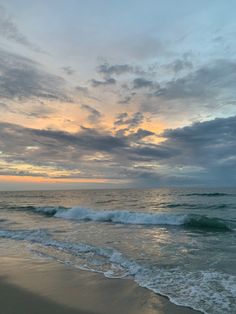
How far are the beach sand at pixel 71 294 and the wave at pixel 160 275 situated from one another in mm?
377

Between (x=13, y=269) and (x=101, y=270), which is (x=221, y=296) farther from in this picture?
(x=13, y=269)

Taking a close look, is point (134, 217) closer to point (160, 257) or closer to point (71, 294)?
point (160, 257)

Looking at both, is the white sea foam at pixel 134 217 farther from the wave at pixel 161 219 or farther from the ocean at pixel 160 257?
the ocean at pixel 160 257

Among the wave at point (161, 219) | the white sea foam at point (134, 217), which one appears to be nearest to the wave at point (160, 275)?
the wave at point (161, 219)

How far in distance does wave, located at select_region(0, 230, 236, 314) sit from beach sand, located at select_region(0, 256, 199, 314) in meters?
0.38

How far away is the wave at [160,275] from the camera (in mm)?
6479

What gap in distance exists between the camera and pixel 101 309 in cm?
605

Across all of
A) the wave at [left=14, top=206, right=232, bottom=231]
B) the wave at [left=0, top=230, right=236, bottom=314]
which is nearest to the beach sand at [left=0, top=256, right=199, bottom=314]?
the wave at [left=0, top=230, right=236, bottom=314]

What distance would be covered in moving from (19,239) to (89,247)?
418cm

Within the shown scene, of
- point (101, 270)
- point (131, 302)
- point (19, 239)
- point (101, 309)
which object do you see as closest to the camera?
point (101, 309)

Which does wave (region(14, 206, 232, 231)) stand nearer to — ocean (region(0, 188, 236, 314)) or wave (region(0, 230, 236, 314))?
ocean (region(0, 188, 236, 314))

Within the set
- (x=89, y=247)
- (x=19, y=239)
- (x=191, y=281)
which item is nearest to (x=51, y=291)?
(x=191, y=281)

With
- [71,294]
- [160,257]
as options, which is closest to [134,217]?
[160,257]

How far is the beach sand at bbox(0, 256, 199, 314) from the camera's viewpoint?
602cm
